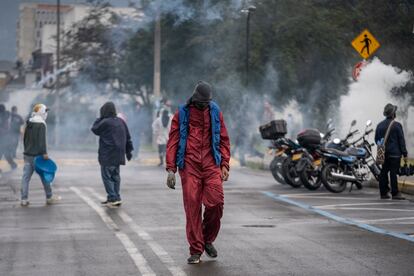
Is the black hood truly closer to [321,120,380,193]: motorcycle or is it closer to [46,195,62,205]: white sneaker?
[46,195,62,205]: white sneaker

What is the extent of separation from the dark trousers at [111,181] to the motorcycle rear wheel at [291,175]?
5054 millimetres

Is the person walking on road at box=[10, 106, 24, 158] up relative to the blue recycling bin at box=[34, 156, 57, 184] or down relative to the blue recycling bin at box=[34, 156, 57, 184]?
up

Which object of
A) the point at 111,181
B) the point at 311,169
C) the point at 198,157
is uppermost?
the point at 198,157

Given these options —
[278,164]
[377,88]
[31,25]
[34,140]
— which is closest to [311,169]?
[278,164]

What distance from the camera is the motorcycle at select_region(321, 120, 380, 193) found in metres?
20.9

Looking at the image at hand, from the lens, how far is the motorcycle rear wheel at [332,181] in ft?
68.4

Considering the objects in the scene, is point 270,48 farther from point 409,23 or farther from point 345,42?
point 409,23

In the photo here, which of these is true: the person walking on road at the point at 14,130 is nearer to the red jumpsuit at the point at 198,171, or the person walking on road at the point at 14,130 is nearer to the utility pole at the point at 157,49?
the utility pole at the point at 157,49

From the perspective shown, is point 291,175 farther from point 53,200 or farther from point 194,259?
point 194,259

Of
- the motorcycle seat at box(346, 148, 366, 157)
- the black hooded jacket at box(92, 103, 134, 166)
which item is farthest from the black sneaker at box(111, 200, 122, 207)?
the motorcycle seat at box(346, 148, 366, 157)

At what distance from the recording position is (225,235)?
13.3m

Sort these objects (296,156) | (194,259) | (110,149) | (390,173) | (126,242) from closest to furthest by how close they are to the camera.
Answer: (194,259) → (126,242) → (110,149) → (390,173) → (296,156)

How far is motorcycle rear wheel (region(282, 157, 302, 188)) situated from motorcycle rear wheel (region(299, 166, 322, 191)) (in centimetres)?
48

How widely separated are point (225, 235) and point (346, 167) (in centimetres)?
832
